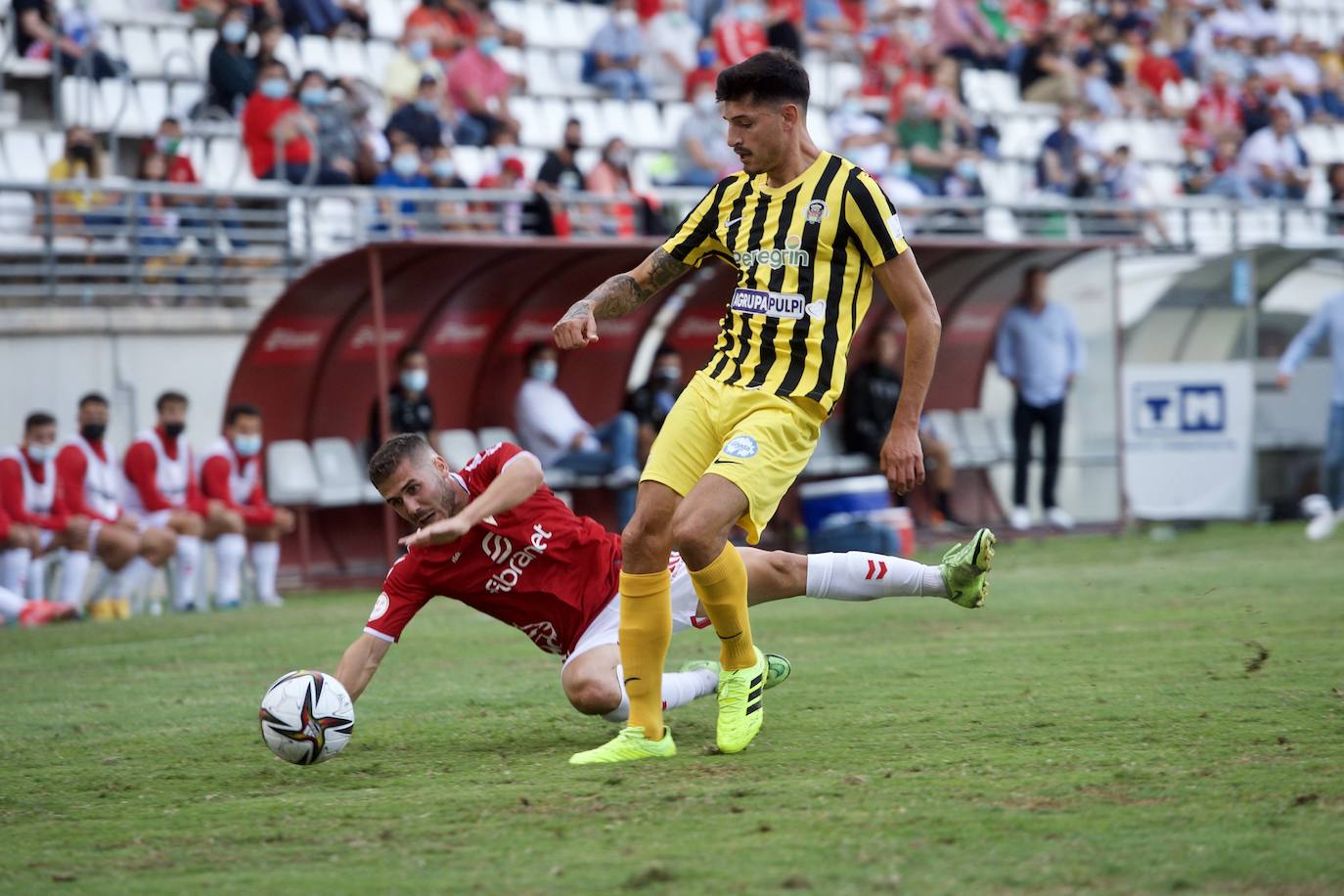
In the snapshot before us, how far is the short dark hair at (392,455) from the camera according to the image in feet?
19.1

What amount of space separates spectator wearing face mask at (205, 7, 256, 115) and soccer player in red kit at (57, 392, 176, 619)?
398cm

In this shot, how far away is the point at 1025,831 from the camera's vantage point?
14.9ft

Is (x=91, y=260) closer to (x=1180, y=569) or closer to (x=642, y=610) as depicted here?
(x=1180, y=569)

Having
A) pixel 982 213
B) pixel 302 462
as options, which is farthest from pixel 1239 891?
pixel 982 213

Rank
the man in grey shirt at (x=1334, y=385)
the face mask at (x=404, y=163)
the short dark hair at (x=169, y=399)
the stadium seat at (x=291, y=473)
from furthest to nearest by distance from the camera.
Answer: the face mask at (x=404, y=163), the man in grey shirt at (x=1334, y=385), the stadium seat at (x=291, y=473), the short dark hair at (x=169, y=399)

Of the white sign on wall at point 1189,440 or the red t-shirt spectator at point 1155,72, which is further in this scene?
the red t-shirt spectator at point 1155,72

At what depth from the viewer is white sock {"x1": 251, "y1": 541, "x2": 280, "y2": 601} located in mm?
14281

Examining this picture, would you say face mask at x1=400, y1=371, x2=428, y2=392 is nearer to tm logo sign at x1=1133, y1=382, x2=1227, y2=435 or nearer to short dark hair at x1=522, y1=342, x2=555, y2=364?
short dark hair at x1=522, y1=342, x2=555, y2=364

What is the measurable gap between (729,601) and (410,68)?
1345 cm

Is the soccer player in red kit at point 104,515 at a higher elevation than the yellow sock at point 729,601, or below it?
below

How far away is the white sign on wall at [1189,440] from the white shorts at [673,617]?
1209 centimetres

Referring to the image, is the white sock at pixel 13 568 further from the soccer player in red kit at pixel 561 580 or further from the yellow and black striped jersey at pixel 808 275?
the yellow and black striped jersey at pixel 808 275

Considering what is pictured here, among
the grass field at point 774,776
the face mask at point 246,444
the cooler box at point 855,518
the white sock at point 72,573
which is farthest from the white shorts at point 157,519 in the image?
the cooler box at point 855,518

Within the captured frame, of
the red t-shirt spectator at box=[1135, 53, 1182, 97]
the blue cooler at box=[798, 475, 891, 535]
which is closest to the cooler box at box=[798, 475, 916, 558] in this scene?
the blue cooler at box=[798, 475, 891, 535]
